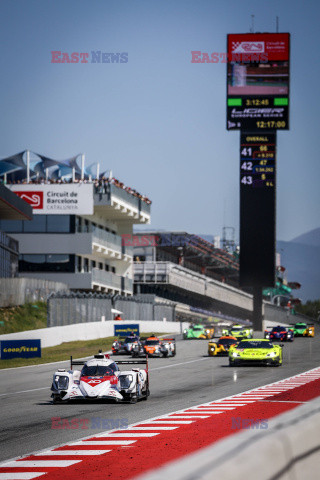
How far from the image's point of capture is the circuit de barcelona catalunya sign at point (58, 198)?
2965 inches

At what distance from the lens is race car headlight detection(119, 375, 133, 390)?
2047cm

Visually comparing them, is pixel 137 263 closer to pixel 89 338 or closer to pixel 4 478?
pixel 89 338

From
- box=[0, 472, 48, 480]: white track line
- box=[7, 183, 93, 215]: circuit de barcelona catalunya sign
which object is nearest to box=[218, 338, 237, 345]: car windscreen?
box=[0, 472, 48, 480]: white track line

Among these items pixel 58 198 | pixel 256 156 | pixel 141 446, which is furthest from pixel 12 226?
pixel 141 446

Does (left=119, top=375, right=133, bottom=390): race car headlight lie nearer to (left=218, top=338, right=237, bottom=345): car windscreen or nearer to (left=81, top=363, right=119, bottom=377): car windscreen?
(left=81, top=363, right=119, bottom=377): car windscreen

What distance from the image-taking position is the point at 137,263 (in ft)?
342

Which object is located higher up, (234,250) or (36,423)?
(234,250)

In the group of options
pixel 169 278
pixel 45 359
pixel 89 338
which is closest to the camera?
pixel 45 359

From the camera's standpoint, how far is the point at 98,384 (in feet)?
66.4

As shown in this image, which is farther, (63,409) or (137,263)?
(137,263)

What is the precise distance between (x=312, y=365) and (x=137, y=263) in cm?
6805

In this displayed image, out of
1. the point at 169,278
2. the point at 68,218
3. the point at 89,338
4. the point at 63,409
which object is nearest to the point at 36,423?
the point at 63,409

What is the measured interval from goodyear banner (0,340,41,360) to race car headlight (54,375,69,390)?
20.6m

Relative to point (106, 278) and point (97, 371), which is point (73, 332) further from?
point (97, 371)
